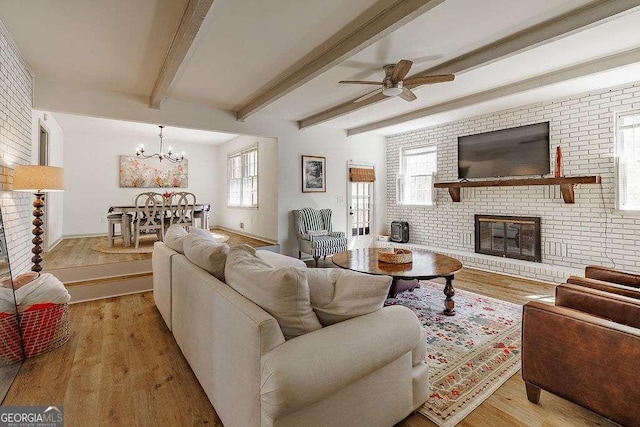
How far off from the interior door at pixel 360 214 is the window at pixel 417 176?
0.65m

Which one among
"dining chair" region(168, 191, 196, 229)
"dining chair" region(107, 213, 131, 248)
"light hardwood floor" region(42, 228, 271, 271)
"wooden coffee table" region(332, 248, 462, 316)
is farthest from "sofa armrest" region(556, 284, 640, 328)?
"dining chair" region(107, 213, 131, 248)

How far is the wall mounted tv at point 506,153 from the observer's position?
4.42 m

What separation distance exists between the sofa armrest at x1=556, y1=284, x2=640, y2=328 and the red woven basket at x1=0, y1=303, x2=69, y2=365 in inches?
145

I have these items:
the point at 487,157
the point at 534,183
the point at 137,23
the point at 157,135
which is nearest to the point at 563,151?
the point at 534,183

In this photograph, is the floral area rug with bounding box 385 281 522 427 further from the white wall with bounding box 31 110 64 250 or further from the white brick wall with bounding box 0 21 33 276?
the white wall with bounding box 31 110 64 250

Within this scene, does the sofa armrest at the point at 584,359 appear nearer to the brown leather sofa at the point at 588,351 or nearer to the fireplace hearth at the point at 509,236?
the brown leather sofa at the point at 588,351

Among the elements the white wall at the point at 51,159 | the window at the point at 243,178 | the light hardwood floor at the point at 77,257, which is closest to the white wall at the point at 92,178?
the white wall at the point at 51,159

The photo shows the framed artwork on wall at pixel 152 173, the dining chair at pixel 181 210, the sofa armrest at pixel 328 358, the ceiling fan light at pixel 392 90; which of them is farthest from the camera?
the framed artwork on wall at pixel 152 173

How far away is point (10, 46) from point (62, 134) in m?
4.11

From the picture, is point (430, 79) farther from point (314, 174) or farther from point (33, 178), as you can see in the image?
point (33, 178)

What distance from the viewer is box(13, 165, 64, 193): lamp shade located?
281cm

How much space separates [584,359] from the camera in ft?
5.07

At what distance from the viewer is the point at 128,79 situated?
12.1 feet

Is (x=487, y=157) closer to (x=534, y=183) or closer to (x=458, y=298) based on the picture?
(x=534, y=183)
